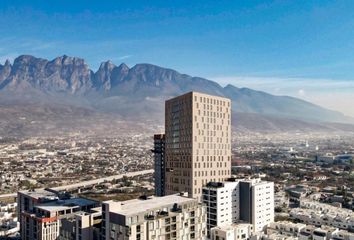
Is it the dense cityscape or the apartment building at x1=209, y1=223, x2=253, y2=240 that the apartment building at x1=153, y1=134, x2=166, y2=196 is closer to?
the dense cityscape

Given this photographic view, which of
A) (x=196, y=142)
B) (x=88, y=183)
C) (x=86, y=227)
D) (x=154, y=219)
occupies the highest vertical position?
(x=196, y=142)

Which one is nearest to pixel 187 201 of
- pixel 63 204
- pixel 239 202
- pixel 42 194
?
pixel 63 204

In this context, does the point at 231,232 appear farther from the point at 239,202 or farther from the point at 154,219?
the point at 154,219

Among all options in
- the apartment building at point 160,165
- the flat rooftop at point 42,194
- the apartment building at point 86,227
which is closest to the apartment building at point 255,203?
the apartment building at point 160,165

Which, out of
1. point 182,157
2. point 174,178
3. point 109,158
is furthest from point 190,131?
point 109,158

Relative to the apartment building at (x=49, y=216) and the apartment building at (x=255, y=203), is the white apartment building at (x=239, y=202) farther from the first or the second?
the apartment building at (x=49, y=216)

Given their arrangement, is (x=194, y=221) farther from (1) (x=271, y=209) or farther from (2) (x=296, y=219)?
(2) (x=296, y=219)
